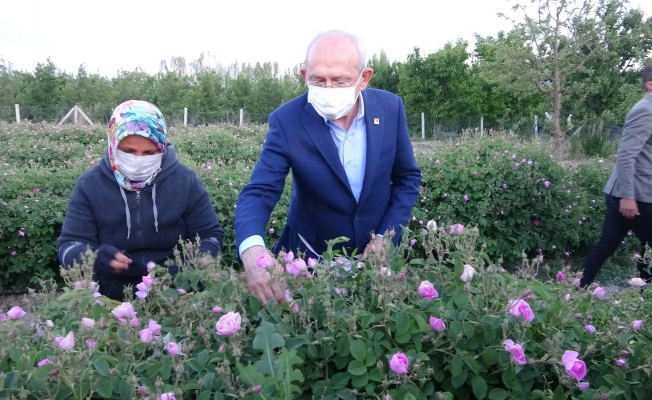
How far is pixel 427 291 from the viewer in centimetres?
131

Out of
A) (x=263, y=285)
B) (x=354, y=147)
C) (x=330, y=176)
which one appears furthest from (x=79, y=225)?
(x=263, y=285)

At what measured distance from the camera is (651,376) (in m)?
1.27

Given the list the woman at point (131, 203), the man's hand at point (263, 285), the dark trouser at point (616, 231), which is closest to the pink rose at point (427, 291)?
the man's hand at point (263, 285)

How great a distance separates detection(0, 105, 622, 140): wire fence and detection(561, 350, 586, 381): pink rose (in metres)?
21.1

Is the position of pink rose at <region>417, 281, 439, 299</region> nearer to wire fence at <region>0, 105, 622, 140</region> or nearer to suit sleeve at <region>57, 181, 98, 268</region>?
suit sleeve at <region>57, 181, 98, 268</region>

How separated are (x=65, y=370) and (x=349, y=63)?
137 cm

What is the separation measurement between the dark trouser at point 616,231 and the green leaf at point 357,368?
11.4ft

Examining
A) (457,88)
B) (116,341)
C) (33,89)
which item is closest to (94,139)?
(116,341)

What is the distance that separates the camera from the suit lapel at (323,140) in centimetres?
219

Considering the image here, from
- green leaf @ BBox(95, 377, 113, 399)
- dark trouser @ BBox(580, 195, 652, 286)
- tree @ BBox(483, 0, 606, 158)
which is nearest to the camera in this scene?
green leaf @ BBox(95, 377, 113, 399)

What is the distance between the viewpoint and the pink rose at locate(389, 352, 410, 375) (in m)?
1.10

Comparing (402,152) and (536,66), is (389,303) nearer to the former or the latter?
(402,152)

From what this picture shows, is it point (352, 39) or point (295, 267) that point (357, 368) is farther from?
point (352, 39)

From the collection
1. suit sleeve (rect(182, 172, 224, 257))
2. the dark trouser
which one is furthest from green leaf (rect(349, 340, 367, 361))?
the dark trouser
